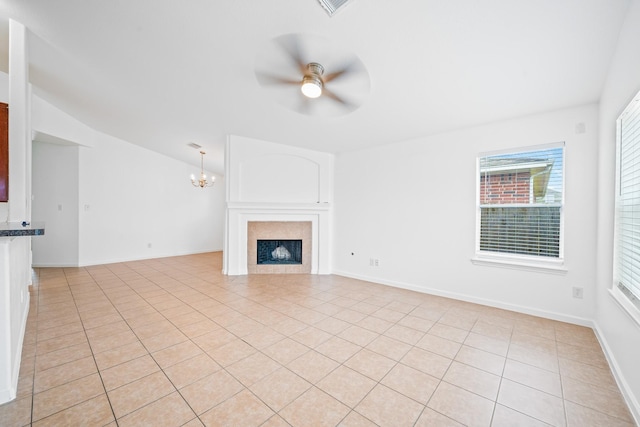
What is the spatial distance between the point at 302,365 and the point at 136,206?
623cm

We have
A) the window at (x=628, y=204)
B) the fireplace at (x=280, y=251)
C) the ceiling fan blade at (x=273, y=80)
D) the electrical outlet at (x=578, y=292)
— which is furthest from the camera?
the fireplace at (x=280, y=251)

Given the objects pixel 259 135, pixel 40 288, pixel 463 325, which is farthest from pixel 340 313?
pixel 40 288

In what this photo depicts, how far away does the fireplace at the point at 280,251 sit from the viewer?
16.9ft

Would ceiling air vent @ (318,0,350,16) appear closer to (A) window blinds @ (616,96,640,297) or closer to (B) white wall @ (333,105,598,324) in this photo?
(A) window blinds @ (616,96,640,297)

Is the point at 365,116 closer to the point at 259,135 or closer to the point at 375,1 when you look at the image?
the point at 375,1

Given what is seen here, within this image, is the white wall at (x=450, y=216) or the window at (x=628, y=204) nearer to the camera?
the window at (x=628, y=204)

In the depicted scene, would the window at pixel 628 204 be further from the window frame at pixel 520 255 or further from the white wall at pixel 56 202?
the white wall at pixel 56 202

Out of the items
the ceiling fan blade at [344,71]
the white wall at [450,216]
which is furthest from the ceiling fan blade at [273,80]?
the white wall at [450,216]

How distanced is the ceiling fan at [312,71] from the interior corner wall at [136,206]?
5.03 meters

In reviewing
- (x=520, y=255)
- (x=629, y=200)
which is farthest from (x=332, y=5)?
(x=520, y=255)

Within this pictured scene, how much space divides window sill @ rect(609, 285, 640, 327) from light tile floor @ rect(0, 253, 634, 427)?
579mm

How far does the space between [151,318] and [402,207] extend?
373 centimetres

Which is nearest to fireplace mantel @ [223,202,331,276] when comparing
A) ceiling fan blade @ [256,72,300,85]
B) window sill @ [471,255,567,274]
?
ceiling fan blade @ [256,72,300,85]

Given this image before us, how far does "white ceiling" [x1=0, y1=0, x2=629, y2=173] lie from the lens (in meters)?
1.82
